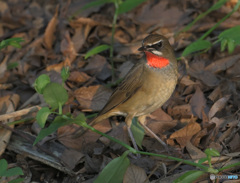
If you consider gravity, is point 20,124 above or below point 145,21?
below

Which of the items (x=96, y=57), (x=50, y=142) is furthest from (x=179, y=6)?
(x=50, y=142)

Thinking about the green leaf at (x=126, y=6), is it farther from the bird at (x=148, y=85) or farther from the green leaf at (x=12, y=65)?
the green leaf at (x=12, y=65)

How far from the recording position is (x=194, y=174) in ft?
13.8

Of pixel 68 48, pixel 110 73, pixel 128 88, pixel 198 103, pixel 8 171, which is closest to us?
pixel 8 171

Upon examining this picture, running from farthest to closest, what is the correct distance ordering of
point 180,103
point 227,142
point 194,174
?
point 180,103, point 227,142, point 194,174

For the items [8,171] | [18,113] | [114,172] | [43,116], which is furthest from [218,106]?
[8,171]

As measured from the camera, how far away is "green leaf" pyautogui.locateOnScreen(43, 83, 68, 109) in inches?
183

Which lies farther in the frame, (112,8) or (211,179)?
(112,8)

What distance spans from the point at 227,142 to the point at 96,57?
117 inches

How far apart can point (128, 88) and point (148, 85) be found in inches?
13.5

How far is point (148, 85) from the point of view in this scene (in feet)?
18.2

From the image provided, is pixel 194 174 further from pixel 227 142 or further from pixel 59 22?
pixel 59 22

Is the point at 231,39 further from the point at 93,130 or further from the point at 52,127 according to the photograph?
the point at 52,127

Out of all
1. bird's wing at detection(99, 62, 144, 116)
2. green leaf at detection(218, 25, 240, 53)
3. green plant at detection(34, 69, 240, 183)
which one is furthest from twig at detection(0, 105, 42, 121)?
green leaf at detection(218, 25, 240, 53)
